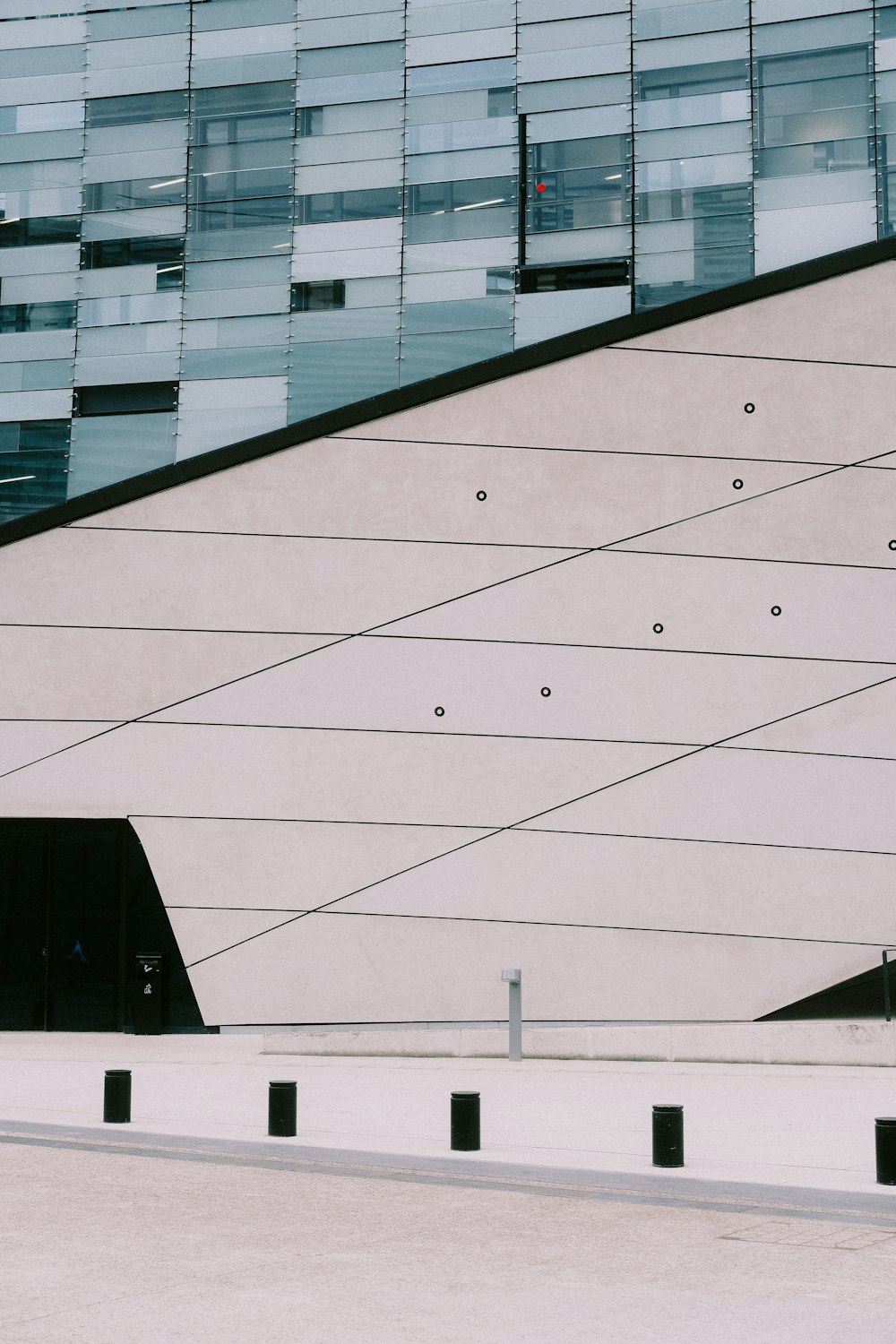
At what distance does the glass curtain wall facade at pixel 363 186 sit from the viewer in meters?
22.6

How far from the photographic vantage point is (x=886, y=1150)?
998 cm

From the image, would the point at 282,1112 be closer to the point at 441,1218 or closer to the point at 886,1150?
the point at 441,1218

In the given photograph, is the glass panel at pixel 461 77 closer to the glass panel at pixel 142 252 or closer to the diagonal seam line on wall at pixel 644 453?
the glass panel at pixel 142 252

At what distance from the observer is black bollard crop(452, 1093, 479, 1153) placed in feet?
37.9

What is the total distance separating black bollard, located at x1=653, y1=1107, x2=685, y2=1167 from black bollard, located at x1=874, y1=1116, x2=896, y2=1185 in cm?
137

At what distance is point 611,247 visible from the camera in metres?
22.8

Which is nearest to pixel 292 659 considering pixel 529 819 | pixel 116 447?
pixel 529 819

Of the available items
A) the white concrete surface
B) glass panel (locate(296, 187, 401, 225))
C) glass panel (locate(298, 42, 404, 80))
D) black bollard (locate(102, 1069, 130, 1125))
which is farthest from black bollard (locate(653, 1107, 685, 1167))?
glass panel (locate(298, 42, 404, 80))

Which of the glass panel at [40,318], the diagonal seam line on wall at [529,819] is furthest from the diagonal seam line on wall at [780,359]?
the glass panel at [40,318]

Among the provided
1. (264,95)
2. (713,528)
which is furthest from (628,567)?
(264,95)

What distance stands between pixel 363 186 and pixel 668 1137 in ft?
55.4

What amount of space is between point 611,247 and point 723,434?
3605 mm

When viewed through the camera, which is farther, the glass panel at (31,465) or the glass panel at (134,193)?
the glass panel at (134,193)

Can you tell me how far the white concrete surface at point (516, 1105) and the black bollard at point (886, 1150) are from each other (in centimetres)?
9
